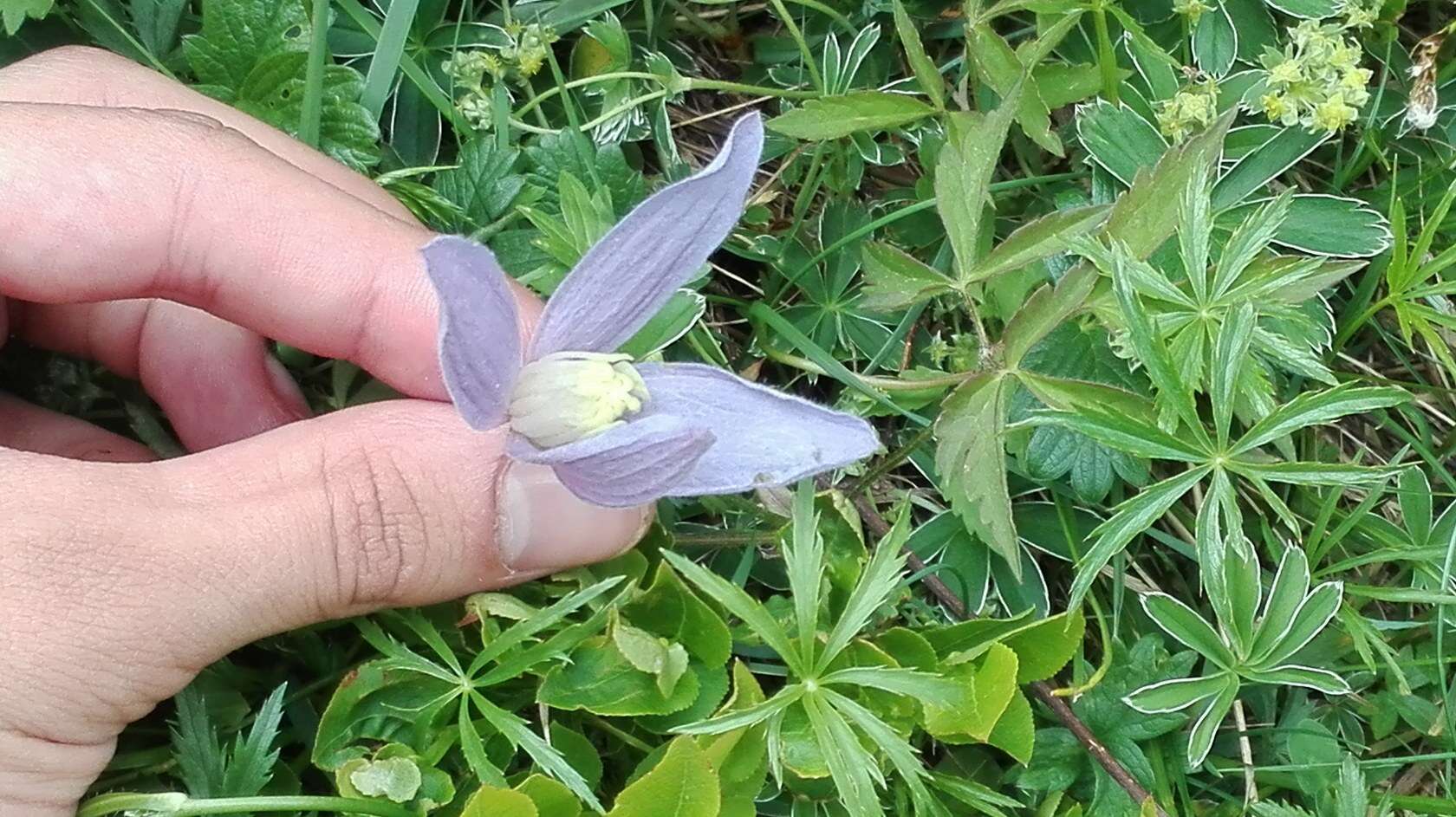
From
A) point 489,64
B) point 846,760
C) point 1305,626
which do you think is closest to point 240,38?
point 489,64

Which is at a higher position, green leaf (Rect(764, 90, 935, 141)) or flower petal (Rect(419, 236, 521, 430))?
flower petal (Rect(419, 236, 521, 430))

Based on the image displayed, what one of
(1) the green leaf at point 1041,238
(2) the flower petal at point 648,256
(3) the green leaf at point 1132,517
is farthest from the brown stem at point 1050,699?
(2) the flower petal at point 648,256

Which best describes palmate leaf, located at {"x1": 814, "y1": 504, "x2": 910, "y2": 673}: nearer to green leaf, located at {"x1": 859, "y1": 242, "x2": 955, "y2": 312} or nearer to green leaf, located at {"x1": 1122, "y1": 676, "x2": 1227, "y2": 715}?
green leaf, located at {"x1": 859, "y1": 242, "x2": 955, "y2": 312}

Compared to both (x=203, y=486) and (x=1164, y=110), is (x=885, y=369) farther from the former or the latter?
(x=203, y=486)

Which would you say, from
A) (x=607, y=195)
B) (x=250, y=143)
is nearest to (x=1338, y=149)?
(x=607, y=195)

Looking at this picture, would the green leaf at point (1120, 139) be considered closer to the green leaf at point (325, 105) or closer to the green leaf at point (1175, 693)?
the green leaf at point (1175, 693)

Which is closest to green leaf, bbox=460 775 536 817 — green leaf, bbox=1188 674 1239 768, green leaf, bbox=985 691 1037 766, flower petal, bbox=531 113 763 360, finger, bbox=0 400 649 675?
finger, bbox=0 400 649 675
